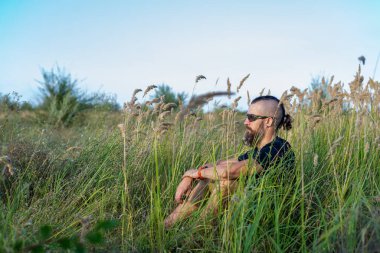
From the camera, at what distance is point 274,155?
308 centimetres

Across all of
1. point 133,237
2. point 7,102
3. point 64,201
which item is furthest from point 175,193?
point 7,102

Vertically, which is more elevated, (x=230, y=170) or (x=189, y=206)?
(x=230, y=170)

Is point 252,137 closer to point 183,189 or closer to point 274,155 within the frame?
point 274,155

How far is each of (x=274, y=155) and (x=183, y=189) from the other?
0.73 meters

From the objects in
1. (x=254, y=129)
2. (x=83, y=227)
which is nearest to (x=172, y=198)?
(x=254, y=129)

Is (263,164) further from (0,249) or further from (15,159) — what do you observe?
(15,159)

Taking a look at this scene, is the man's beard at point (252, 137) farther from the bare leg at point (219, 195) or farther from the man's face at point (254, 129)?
the bare leg at point (219, 195)

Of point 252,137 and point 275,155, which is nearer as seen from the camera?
point 275,155

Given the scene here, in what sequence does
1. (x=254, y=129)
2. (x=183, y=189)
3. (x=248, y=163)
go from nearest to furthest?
(x=248, y=163) → (x=183, y=189) → (x=254, y=129)

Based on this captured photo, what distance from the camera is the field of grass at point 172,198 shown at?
2.35m

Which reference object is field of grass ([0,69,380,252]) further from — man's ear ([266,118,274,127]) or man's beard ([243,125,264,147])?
man's ear ([266,118,274,127])

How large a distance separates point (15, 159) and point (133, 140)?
3.57ft

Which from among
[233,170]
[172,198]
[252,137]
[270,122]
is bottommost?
[172,198]

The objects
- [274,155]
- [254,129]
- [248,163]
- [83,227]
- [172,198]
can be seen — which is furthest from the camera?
[254,129]
